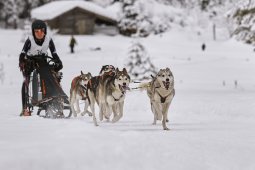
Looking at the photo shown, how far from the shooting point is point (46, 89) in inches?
442

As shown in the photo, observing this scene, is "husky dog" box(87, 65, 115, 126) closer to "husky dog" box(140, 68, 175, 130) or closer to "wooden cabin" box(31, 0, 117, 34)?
"husky dog" box(140, 68, 175, 130)

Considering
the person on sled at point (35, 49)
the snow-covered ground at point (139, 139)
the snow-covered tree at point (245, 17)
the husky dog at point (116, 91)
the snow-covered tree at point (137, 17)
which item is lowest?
the snow-covered ground at point (139, 139)

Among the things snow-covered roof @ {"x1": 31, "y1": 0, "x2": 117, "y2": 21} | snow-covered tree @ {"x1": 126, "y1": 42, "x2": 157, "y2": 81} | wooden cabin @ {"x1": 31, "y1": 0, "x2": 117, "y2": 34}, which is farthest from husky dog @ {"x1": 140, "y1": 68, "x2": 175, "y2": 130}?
wooden cabin @ {"x1": 31, "y1": 0, "x2": 117, "y2": 34}

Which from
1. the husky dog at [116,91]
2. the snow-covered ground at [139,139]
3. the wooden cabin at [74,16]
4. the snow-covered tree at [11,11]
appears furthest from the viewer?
the snow-covered tree at [11,11]

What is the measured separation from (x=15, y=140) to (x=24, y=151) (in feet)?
2.67

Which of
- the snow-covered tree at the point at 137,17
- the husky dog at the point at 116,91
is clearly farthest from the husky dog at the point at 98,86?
the snow-covered tree at the point at 137,17

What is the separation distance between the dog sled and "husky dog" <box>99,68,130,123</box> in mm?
1169

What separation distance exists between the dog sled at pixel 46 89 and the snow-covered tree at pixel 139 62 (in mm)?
14662

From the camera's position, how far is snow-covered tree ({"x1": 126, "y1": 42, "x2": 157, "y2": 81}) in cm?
2603

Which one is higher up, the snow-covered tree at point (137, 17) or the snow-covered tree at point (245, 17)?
the snow-covered tree at point (137, 17)

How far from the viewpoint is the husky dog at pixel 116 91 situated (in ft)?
32.6

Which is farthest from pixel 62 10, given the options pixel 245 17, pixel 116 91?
pixel 116 91

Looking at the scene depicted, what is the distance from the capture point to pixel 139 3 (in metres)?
→ 61.1

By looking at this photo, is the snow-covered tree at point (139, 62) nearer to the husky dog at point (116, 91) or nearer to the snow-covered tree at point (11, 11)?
the husky dog at point (116, 91)
